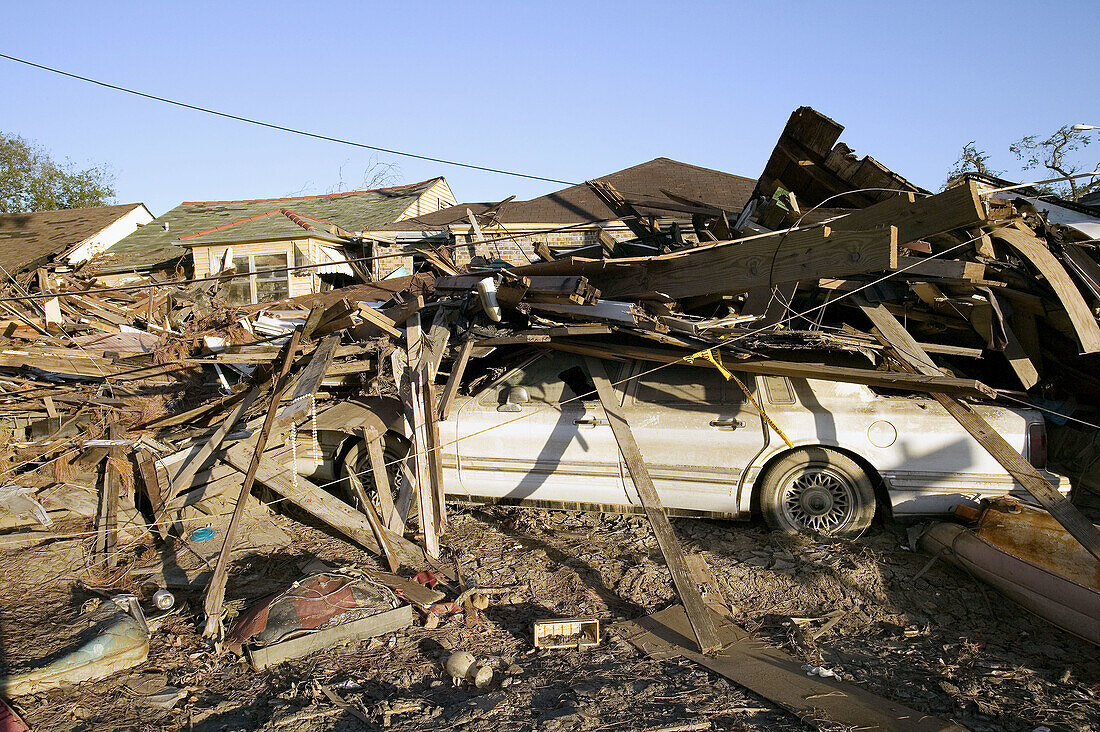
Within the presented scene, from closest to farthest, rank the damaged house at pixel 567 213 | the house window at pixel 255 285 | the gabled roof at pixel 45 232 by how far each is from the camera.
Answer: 1. the damaged house at pixel 567 213
2. the house window at pixel 255 285
3. the gabled roof at pixel 45 232

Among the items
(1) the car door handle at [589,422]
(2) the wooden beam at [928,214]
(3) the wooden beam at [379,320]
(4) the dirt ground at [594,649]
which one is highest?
(2) the wooden beam at [928,214]

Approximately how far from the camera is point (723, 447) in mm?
5988

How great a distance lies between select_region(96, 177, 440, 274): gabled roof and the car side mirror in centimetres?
1425

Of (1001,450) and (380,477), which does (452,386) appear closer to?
(380,477)

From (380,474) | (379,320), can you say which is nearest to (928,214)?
(379,320)

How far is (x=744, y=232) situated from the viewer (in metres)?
7.07

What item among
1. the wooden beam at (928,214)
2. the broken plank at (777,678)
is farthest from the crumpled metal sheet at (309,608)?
the wooden beam at (928,214)

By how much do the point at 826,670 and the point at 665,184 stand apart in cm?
1474

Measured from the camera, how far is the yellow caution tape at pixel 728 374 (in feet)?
17.9

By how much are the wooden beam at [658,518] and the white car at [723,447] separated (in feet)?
0.85

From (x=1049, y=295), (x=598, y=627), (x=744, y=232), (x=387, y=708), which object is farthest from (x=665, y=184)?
(x=387, y=708)

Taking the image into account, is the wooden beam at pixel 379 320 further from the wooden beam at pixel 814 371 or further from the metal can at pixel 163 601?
the metal can at pixel 163 601

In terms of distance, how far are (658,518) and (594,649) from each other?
1.02m

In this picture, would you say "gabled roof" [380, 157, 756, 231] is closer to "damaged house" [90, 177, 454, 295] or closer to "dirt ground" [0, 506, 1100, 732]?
"damaged house" [90, 177, 454, 295]
